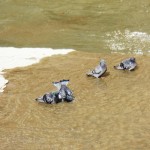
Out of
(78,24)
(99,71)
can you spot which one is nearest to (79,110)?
(99,71)

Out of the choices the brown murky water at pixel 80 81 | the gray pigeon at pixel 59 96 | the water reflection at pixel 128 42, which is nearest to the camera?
the brown murky water at pixel 80 81

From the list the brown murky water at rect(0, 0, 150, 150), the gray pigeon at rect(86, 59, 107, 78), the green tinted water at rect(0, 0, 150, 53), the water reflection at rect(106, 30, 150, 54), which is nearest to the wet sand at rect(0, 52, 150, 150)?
the brown murky water at rect(0, 0, 150, 150)

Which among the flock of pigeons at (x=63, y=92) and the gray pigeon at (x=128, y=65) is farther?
the gray pigeon at (x=128, y=65)

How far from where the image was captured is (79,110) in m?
9.26

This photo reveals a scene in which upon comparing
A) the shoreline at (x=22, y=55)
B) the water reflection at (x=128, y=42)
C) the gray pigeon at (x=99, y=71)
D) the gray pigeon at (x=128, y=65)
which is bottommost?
the gray pigeon at (x=99, y=71)

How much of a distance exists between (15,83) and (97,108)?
88.8 inches

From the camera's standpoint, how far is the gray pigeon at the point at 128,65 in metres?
11.1

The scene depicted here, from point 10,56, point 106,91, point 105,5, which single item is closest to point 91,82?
point 106,91

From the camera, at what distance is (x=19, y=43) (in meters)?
13.6

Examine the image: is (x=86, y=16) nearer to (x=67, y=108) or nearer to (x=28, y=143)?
(x=67, y=108)

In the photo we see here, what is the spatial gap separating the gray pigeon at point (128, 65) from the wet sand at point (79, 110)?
13cm

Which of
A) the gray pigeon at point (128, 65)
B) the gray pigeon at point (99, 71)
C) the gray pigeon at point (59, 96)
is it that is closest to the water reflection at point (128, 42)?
the gray pigeon at point (128, 65)

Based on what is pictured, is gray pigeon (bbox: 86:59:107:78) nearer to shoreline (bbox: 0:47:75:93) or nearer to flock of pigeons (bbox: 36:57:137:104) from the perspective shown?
flock of pigeons (bbox: 36:57:137:104)

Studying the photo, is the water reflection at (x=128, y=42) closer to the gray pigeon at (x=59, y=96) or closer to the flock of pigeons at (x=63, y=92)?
the flock of pigeons at (x=63, y=92)
